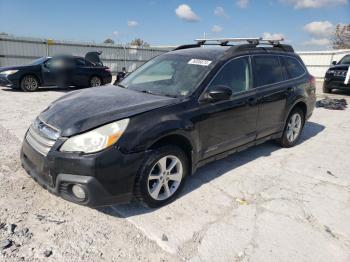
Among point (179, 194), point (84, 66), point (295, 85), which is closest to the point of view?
point (179, 194)

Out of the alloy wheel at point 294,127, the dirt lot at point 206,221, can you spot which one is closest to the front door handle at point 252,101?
the dirt lot at point 206,221

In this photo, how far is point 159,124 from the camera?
3072mm

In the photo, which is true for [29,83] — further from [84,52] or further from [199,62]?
[199,62]

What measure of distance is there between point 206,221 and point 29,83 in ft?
34.7

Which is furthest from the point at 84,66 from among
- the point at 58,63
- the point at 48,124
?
the point at 48,124

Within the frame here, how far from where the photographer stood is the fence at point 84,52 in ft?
54.5

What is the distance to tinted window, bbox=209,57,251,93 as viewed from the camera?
12.5 ft

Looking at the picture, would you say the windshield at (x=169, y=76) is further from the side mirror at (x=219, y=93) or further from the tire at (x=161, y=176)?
the tire at (x=161, y=176)

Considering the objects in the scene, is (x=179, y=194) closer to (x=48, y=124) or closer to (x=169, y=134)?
(x=169, y=134)

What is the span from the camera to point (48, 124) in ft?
10.2

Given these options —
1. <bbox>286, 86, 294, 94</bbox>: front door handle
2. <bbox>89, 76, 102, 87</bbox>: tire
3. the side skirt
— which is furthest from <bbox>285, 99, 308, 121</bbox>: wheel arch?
<bbox>89, 76, 102, 87</bbox>: tire

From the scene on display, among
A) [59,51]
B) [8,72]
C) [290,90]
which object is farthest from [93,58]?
[290,90]

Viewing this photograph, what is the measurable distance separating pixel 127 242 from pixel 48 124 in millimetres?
1431

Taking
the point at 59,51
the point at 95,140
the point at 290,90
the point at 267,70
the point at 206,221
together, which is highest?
the point at 59,51
